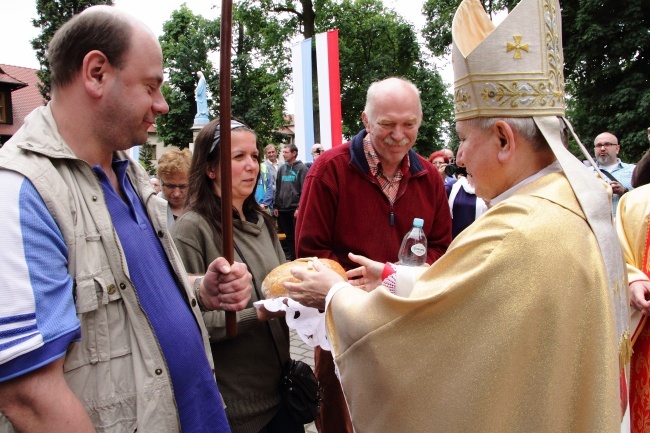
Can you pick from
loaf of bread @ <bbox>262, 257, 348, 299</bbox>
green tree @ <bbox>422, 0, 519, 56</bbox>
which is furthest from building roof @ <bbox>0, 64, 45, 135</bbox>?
loaf of bread @ <bbox>262, 257, 348, 299</bbox>

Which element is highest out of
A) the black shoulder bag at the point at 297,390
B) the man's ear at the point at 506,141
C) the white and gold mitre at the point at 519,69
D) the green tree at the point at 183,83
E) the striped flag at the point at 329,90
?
the green tree at the point at 183,83

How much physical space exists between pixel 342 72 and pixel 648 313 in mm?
31029

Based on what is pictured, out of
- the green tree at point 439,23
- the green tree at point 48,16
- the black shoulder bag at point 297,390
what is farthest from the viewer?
the green tree at point 48,16

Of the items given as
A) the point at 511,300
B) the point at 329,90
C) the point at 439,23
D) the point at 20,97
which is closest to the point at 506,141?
the point at 511,300

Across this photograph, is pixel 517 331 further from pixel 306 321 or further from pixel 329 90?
pixel 329 90

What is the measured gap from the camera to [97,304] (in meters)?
1.27

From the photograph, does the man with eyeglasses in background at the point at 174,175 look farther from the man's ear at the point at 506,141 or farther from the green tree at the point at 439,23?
the green tree at the point at 439,23

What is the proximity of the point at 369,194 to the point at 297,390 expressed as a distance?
1256mm

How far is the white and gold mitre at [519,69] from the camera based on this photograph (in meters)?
1.55

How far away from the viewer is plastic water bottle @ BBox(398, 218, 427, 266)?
112 inches

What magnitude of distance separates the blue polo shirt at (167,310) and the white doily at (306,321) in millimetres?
491

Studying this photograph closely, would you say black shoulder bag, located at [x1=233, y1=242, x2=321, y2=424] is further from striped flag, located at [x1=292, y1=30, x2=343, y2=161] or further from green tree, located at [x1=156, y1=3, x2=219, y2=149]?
green tree, located at [x1=156, y1=3, x2=219, y2=149]

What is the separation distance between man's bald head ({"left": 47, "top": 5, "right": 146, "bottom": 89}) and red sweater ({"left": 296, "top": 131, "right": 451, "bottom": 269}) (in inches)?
66.4

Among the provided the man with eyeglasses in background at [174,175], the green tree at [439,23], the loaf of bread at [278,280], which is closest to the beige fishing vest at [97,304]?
the loaf of bread at [278,280]
